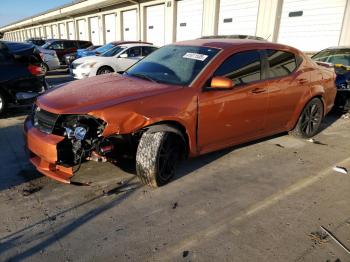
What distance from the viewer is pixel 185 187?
149 inches

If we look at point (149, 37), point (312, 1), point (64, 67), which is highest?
point (312, 1)

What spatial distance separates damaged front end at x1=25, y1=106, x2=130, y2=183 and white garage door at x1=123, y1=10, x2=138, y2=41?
21268 mm

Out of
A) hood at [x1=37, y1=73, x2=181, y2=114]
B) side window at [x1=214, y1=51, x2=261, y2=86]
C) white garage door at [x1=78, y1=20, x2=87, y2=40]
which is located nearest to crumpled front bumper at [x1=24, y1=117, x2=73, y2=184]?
hood at [x1=37, y1=73, x2=181, y2=114]

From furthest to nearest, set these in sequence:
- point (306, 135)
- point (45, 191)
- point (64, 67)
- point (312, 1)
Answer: point (64, 67) → point (312, 1) → point (306, 135) → point (45, 191)

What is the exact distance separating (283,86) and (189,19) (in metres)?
14.7

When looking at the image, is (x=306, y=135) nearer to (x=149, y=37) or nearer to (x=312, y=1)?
(x=312, y=1)

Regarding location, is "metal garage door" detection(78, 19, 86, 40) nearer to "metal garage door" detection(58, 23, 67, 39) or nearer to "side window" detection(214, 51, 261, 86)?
"metal garage door" detection(58, 23, 67, 39)

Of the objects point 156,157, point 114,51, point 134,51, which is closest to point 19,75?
point 156,157

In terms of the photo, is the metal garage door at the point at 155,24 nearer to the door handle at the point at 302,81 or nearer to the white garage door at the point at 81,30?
the white garage door at the point at 81,30

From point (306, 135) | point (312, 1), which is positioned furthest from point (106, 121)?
point (312, 1)

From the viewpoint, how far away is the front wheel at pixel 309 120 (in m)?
5.46

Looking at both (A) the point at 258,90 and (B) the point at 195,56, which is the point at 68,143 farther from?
(A) the point at 258,90

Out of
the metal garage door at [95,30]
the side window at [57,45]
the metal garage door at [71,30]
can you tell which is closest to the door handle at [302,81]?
the side window at [57,45]

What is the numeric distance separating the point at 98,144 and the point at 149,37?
19916mm
